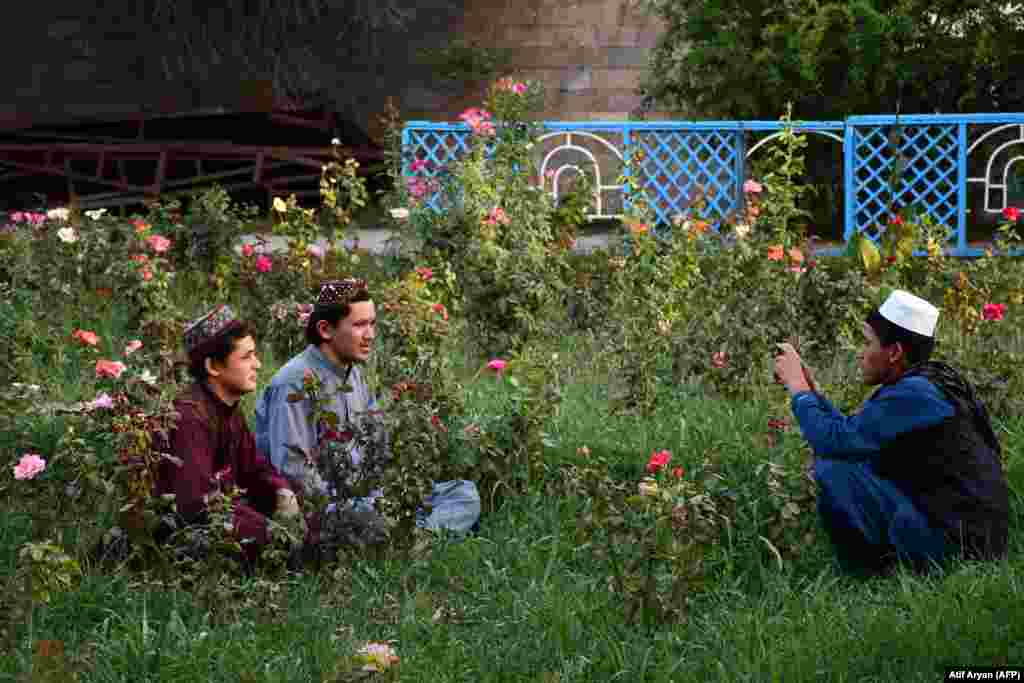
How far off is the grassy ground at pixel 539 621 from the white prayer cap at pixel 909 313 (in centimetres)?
64

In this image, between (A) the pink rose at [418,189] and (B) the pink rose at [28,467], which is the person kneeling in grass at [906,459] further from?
(A) the pink rose at [418,189]

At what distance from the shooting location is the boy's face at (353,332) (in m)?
4.93

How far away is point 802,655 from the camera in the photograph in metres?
3.71

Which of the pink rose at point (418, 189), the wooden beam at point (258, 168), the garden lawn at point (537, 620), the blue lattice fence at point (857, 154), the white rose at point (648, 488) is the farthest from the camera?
the wooden beam at point (258, 168)

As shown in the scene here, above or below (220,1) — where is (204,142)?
below

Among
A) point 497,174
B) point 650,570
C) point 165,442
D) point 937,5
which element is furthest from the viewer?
point 937,5

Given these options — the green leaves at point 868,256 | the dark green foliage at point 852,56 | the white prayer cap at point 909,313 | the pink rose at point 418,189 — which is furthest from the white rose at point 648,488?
the dark green foliage at point 852,56

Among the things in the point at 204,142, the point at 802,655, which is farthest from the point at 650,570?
the point at 204,142

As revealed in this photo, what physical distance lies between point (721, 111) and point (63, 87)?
643 cm

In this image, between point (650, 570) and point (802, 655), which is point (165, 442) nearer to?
point (650, 570)

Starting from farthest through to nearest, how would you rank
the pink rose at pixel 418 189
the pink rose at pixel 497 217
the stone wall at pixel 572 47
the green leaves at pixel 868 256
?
the stone wall at pixel 572 47 < the pink rose at pixel 418 189 < the pink rose at pixel 497 217 < the green leaves at pixel 868 256

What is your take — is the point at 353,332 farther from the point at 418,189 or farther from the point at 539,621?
the point at 418,189

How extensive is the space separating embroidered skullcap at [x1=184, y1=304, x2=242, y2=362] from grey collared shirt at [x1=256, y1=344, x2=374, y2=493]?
10.9 inches

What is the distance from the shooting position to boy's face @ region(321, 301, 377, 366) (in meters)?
4.93
